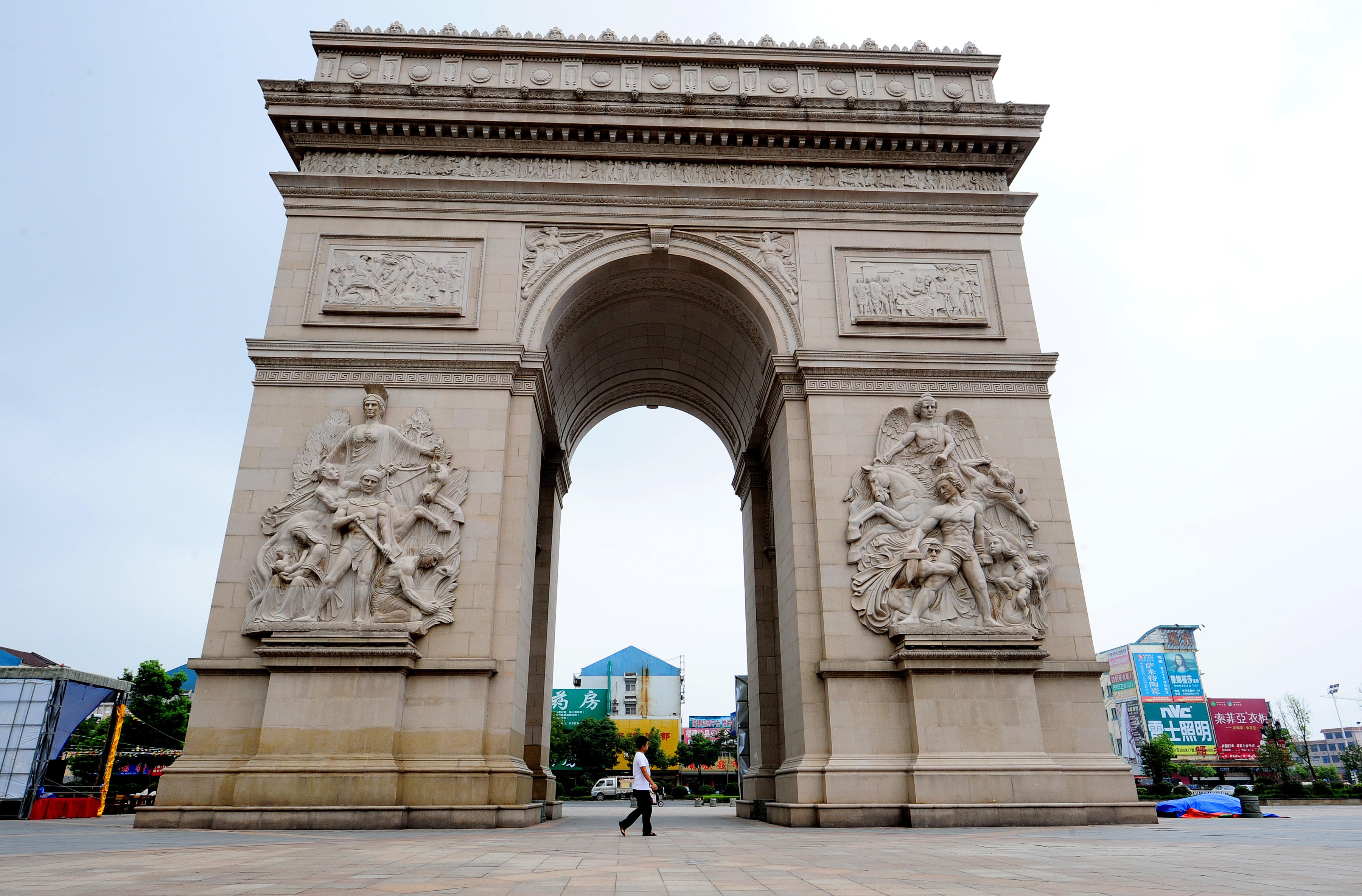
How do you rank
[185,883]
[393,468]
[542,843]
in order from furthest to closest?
[393,468] → [542,843] → [185,883]

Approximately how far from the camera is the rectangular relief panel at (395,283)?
17250 millimetres

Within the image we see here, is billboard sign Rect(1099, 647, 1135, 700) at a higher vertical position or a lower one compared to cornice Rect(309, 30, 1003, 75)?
lower

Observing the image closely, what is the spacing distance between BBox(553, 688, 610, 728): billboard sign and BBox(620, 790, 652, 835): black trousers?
66601 mm

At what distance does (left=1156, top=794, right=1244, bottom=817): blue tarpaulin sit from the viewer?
1797 cm

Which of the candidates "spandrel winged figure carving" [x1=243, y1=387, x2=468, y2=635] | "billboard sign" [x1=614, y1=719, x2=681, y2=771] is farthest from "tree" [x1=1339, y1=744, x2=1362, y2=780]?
"spandrel winged figure carving" [x1=243, y1=387, x2=468, y2=635]

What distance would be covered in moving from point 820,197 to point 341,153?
1164 cm

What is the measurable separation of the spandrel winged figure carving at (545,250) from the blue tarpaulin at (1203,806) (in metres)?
18.8

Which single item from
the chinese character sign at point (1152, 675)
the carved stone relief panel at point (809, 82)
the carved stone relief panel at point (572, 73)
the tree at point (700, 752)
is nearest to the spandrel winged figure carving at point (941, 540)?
the carved stone relief panel at point (809, 82)

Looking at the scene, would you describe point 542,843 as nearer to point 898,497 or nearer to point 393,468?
A: point 393,468

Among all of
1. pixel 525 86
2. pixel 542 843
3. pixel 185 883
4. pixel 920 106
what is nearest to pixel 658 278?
pixel 525 86

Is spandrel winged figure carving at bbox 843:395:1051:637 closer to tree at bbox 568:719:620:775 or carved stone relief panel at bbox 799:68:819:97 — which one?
carved stone relief panel at bbox 799:68:819:97

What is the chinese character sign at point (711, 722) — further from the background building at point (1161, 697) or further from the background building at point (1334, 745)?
the background building at point (1334, 745)

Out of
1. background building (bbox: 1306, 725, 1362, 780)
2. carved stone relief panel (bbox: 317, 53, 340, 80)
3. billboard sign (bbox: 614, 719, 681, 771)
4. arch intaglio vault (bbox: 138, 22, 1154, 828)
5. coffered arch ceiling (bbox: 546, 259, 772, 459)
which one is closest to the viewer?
arch intaglio vault (bbox: 138, 22, 1154, 828)

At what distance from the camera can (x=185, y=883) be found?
571cm
